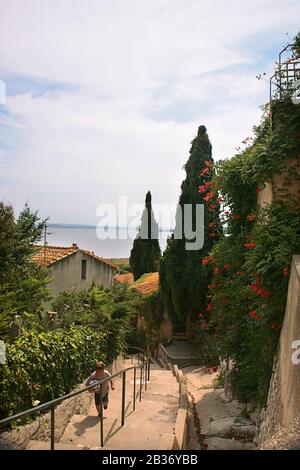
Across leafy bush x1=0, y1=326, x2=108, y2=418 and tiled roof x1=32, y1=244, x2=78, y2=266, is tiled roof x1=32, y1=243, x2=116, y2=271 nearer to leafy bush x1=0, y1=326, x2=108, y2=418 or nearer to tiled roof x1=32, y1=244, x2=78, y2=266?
tiled roof x1=32, y1=244, x2=78, y2=266

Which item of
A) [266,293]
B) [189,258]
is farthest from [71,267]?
[266,293]

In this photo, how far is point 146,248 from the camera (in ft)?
94.2

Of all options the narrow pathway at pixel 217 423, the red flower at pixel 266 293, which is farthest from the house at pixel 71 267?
the red flower at pixel 266 293

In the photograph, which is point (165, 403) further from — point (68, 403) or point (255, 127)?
point (255, 127)

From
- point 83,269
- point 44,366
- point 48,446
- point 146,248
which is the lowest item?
point 48,446

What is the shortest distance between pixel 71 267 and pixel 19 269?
8795 millimetres

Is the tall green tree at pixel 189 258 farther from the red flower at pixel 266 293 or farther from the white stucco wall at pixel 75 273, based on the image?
the red flower at pixel 266 293

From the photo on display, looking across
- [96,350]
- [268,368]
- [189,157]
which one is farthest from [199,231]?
[268,368]

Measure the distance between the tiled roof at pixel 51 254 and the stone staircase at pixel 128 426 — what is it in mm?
10601

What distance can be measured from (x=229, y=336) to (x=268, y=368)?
2.06 meters

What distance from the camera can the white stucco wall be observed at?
67.6 feet

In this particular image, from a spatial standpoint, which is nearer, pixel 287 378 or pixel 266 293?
pixel 287 378

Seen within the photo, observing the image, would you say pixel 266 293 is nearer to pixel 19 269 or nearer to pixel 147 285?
pixel 19 269

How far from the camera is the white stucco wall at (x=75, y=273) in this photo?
→ 20.6m
